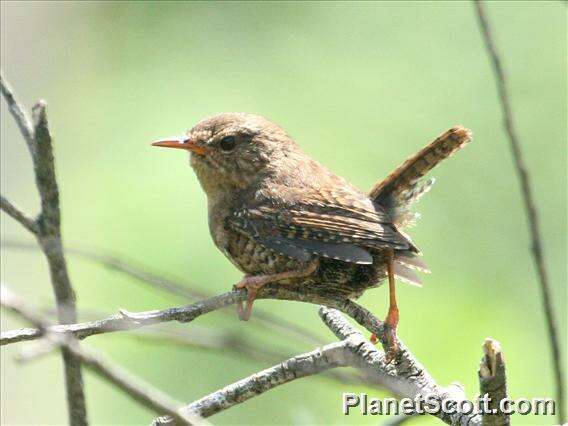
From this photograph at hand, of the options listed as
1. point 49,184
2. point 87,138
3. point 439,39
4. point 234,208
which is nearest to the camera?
point 49,184

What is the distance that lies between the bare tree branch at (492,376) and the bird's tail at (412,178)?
166cm

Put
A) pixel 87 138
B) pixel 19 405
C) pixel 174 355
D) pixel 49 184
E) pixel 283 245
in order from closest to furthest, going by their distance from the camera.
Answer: pixel 49 184, pixel 283 245, pixel 174 355, pixel 19 405, pixel 87 138

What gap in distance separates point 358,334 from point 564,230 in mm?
2641

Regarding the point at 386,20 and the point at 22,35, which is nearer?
the point at 386,20

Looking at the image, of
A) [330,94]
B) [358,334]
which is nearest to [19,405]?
[330,94]

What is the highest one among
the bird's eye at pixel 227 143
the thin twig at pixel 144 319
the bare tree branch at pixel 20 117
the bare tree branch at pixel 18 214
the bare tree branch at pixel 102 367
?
the bird's eye at pixel 227 143

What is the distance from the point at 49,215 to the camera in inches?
117

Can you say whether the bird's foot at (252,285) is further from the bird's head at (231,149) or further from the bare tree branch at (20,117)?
the bare tree branch at (20,117)

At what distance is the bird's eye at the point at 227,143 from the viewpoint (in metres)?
4.07

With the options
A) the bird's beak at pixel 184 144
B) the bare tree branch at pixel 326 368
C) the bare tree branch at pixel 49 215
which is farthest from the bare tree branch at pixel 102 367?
the bird's beak at pixel 184 144

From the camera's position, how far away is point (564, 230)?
17.6 ft

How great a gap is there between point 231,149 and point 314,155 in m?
1.76

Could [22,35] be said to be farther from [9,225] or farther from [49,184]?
[49,184]

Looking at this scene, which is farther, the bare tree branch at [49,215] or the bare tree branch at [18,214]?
the bare tree branch at [18,214]
